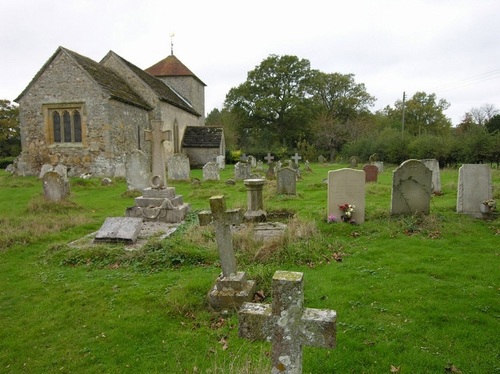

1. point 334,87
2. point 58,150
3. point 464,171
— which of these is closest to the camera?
point 464,171

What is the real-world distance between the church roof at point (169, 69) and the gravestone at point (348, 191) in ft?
94.1

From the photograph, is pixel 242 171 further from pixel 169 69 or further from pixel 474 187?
pixel 169 69

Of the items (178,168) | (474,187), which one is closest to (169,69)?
(178,168)

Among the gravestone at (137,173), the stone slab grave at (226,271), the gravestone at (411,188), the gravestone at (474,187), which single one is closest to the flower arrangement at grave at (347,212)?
the gravestone at (411,188)

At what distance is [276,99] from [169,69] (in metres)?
15.2

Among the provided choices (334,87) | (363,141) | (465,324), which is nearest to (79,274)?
(465,324)

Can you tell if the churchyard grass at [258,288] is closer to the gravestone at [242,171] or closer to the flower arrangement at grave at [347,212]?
the flower arrangement at grave at [347,212]

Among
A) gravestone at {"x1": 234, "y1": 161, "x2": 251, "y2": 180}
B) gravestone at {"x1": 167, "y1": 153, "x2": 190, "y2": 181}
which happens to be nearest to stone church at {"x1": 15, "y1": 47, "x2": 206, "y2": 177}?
gravestone at {"x1": 167, "y1": 153, "x2": 190, "y2": 181}

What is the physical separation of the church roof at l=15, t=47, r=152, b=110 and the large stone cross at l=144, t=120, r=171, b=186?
1088cm

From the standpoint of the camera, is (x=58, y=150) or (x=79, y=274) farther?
(x=58, y=150)

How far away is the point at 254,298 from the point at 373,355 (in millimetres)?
1635

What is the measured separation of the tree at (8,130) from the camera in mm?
41844

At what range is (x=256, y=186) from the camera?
28.1 feet

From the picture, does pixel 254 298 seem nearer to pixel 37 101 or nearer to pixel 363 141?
pixel 37 101
